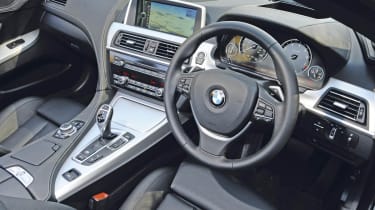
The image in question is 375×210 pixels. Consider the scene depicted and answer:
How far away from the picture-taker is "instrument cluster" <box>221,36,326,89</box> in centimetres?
159

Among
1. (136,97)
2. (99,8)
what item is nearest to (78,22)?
(99,8)

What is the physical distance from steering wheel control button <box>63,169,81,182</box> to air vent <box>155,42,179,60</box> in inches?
21.4

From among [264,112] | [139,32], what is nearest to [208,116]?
[264,112]

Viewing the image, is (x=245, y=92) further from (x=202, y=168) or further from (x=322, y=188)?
(x=322, y=188)

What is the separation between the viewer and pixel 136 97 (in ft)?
6.70

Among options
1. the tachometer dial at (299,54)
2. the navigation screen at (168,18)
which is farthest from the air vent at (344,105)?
the navigation screen at (168,18)

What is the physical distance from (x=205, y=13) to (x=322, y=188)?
825mm

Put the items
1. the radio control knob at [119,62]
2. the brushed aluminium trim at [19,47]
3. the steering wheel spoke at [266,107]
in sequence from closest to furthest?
the steering wheel spoke at [266,107]
the radio control knob at [119,62]
the brushed aluminium trim at [19,47]

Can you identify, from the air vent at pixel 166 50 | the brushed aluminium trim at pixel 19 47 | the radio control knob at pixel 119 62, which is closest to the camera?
the air vent at pixel 166 50

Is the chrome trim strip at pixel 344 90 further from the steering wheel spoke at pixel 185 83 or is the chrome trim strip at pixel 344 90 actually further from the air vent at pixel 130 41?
the air vent at pixel 130 41

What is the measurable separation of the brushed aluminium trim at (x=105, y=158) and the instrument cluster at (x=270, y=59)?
385mm

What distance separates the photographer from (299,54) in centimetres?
164

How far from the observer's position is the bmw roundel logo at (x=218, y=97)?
1486 mm

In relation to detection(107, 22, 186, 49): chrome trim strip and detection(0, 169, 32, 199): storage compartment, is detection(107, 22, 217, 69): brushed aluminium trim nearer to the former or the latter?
detection(107, 22, 186, 49): chrome trim strip
